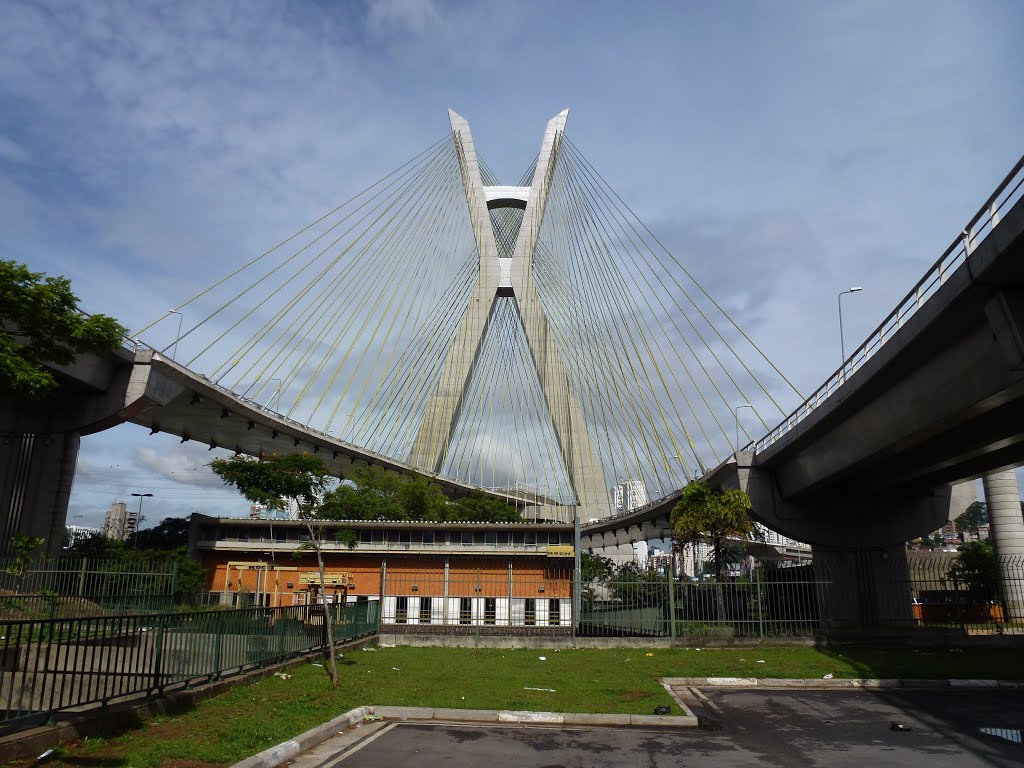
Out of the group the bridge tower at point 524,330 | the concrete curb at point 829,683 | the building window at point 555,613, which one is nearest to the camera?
the concrete curb at point 829,683

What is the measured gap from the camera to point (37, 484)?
111 feet

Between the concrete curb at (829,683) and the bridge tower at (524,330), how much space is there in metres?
34.8

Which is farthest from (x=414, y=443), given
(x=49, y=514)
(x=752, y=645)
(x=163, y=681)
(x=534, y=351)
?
(x=163, y=681)

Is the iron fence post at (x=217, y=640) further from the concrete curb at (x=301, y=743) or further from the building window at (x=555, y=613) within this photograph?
the building window at (x=555, y=613)

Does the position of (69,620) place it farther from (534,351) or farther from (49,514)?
(534,351)

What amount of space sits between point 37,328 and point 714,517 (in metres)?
26.6

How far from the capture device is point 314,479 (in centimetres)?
1867

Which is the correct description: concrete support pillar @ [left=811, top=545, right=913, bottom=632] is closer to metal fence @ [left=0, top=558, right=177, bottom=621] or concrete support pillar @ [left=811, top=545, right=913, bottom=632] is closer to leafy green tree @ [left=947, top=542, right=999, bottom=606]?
leafy green tree @ [left=947, top=542, right=999, bottom=606]

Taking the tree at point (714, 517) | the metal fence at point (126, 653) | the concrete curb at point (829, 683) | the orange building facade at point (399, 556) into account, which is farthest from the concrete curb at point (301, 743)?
the orange building facade at point (399, 556)

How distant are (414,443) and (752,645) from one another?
35.4m

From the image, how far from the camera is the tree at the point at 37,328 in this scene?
1866 centimetres

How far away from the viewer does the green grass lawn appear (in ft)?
30.3

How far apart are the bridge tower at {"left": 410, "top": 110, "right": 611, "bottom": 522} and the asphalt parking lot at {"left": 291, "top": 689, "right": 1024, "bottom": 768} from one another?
37811 mm

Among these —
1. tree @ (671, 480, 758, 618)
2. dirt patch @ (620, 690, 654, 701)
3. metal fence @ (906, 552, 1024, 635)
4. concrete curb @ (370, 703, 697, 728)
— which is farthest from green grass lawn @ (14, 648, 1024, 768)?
tree @ (671, 480, 758, 618)
